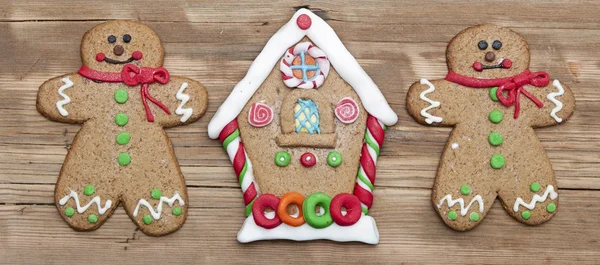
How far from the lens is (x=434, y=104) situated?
84.8 inches

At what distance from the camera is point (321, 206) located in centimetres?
211

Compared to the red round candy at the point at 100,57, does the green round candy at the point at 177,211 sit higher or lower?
lower

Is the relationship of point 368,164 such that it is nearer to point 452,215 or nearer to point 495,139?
point 452,215

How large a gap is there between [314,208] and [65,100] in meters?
0.92

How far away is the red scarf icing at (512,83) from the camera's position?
2.14 m

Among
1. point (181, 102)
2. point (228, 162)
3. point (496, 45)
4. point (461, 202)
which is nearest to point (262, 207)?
point (228, 162)

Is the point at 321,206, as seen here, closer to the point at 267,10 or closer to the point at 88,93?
the point at 267,10

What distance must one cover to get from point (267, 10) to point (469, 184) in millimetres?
928

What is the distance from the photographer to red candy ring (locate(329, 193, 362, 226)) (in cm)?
205

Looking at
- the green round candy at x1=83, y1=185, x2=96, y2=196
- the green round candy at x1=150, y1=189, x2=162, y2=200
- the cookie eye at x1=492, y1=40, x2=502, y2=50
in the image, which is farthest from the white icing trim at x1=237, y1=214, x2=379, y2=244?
the cookie eye at x1=492, y1=40, x2=502, y2=50

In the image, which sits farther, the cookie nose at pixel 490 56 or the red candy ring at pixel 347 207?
the cookie nose at pixel 490 56

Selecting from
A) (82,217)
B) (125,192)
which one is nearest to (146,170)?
(125,192)

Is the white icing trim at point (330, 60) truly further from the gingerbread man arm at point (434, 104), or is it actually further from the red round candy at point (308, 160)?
the red round candy at point (308, 160)


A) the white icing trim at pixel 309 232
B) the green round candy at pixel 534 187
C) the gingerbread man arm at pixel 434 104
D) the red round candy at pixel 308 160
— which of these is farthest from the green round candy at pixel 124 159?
the green round candy at pixel 534 187
